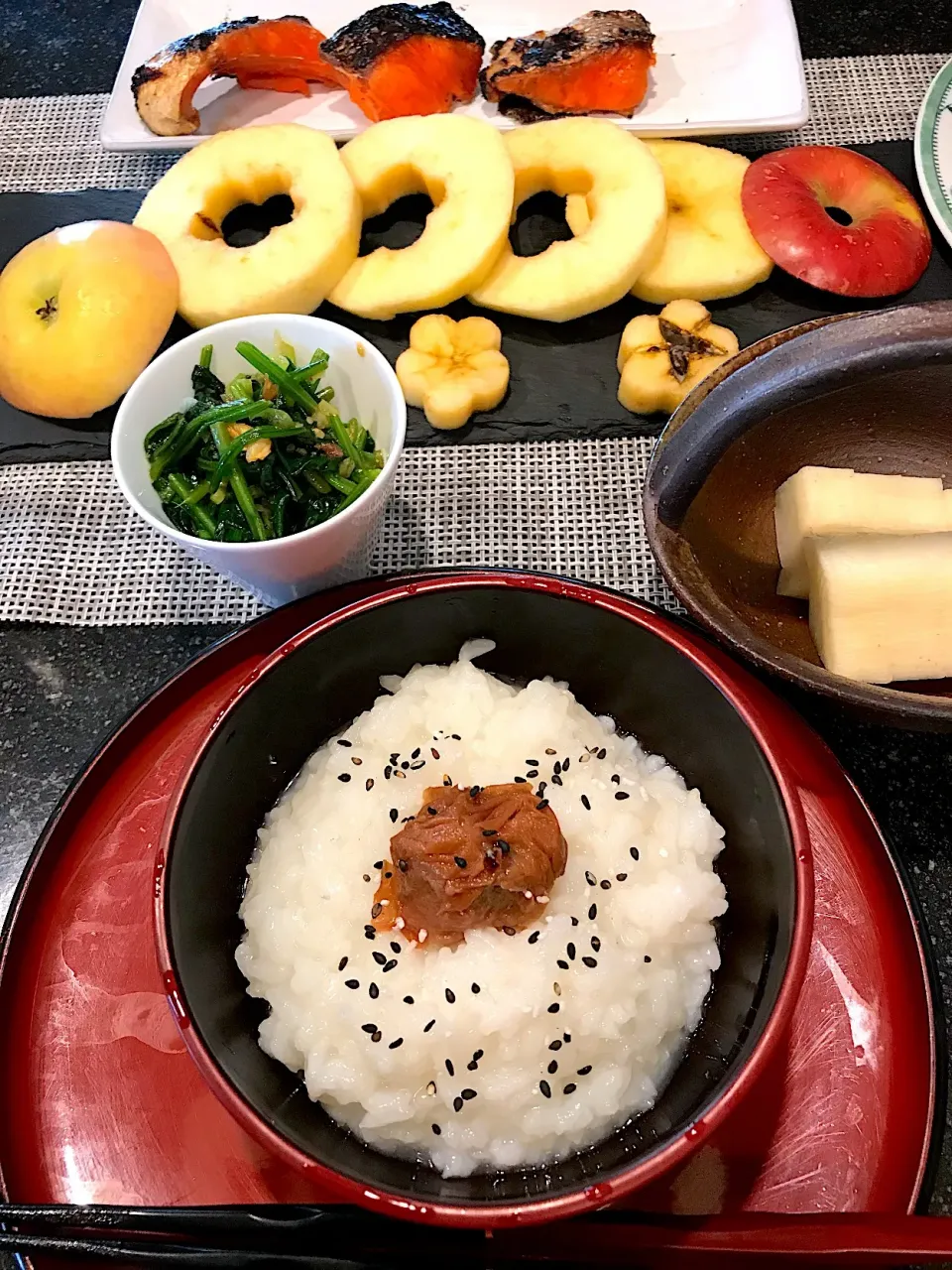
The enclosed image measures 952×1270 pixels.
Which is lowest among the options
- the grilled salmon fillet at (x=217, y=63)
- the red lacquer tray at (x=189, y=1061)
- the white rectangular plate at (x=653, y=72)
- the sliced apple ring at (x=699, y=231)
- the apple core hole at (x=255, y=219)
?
the red lacquer tray at (x=189, y=1061)

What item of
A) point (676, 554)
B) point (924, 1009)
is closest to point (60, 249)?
point (676, 554)

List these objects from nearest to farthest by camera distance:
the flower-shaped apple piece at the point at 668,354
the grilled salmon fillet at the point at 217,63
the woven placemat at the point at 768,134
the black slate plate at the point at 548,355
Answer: the flower-shaped apple piece at the point at 668,354
the black slate plate at the point at 548,355
the grilled salmon fillet at the point at 217,63
the woven placemat at the point at 768,134

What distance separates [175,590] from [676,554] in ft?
4.10

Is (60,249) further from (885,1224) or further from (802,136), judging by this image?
(885,1224)

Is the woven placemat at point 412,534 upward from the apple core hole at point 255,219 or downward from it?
downward

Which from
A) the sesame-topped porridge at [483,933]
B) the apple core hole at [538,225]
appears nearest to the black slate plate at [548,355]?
the apple core hole at [538,225]

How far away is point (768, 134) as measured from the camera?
9.83 feet

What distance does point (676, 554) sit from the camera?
1786mm

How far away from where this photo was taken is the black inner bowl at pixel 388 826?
4.29 feet

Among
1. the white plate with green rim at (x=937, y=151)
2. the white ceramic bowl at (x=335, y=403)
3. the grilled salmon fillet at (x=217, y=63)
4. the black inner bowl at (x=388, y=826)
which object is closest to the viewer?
the black inner bowl at (x=388, y=826)

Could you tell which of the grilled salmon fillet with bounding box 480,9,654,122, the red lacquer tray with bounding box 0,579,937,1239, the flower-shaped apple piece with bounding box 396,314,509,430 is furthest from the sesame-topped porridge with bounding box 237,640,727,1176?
the grilled salmon fillet with bounding box 480,9,654,122

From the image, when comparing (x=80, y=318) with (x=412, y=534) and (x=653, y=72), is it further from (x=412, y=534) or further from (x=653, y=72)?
(x=653, y=72)

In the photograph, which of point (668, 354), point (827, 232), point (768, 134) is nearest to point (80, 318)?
point (668, 354)

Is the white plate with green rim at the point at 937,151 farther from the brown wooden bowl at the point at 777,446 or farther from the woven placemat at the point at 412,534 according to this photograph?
the woven placemat at the point at 412,534
